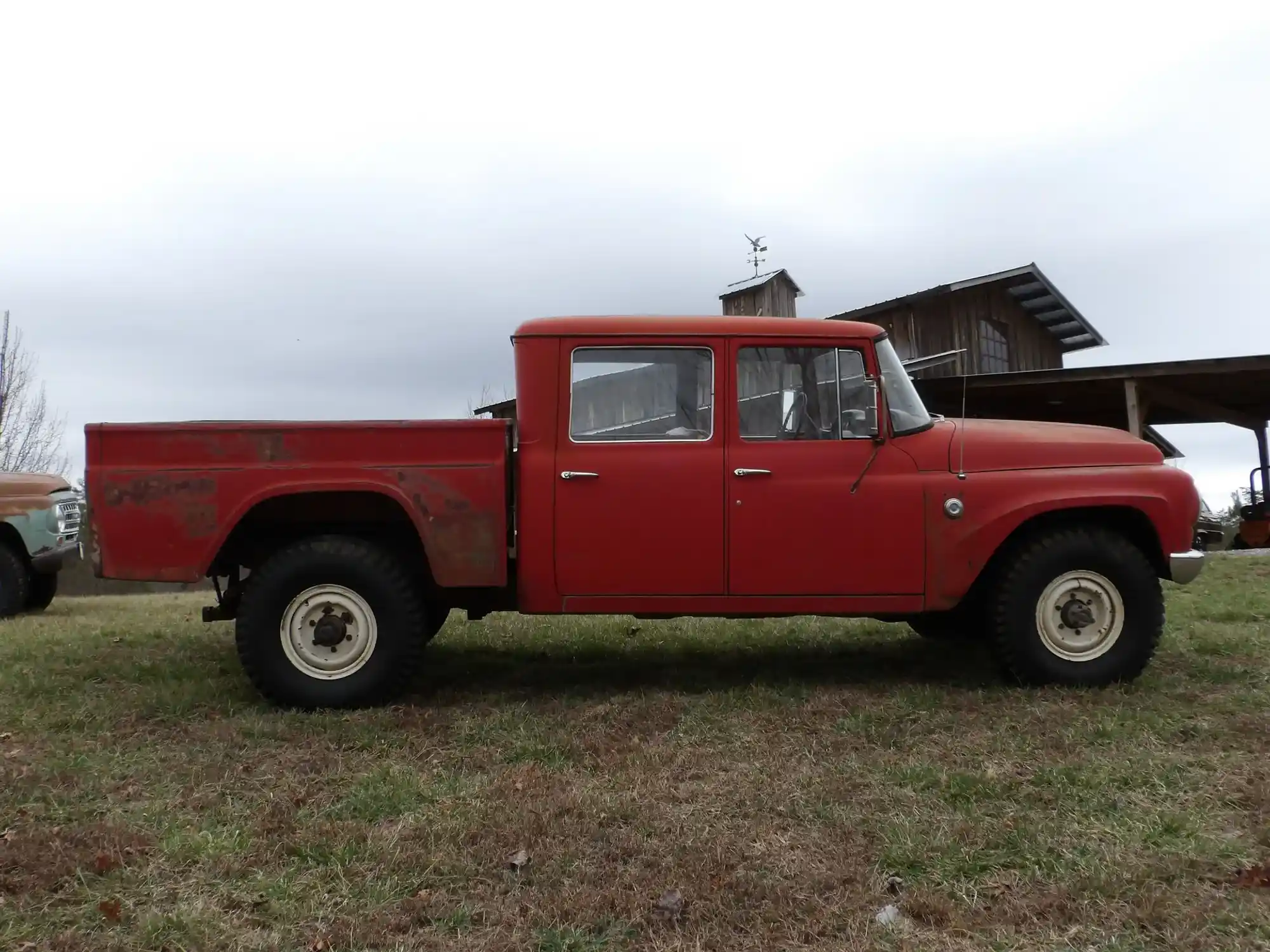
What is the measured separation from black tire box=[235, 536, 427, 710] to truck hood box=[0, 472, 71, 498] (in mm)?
5611

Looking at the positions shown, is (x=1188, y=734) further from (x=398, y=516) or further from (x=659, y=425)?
(x=398, y=516)

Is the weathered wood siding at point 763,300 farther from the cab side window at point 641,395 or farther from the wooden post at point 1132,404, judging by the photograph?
the cab side window at point 641,395

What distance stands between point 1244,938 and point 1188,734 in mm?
1877

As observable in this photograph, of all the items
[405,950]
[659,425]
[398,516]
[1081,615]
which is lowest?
[405,950]

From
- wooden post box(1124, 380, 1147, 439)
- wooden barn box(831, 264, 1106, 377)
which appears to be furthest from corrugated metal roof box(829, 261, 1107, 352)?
wooden post box(1124, 380, 1147, 439)

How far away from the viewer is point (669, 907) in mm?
2912

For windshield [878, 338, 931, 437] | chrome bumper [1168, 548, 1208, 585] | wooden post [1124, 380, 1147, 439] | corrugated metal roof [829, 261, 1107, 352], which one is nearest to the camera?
chrome bumper [1168, 548, 1208, 585]

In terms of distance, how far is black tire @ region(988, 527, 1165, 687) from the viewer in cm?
507

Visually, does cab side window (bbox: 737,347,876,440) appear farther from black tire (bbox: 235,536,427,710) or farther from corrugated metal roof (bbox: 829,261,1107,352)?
corrugated metal roof (bbox: 829,261,1107,352)

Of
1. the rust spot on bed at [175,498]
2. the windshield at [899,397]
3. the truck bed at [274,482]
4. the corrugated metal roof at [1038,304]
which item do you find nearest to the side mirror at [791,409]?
the windshield at [899,397]

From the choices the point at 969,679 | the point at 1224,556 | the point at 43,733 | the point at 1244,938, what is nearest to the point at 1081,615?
the point at 969,679

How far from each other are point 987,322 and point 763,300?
4.82 metres

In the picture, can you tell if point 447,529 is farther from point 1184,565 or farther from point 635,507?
point 1184,565

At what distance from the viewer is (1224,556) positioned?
11.8 meters
